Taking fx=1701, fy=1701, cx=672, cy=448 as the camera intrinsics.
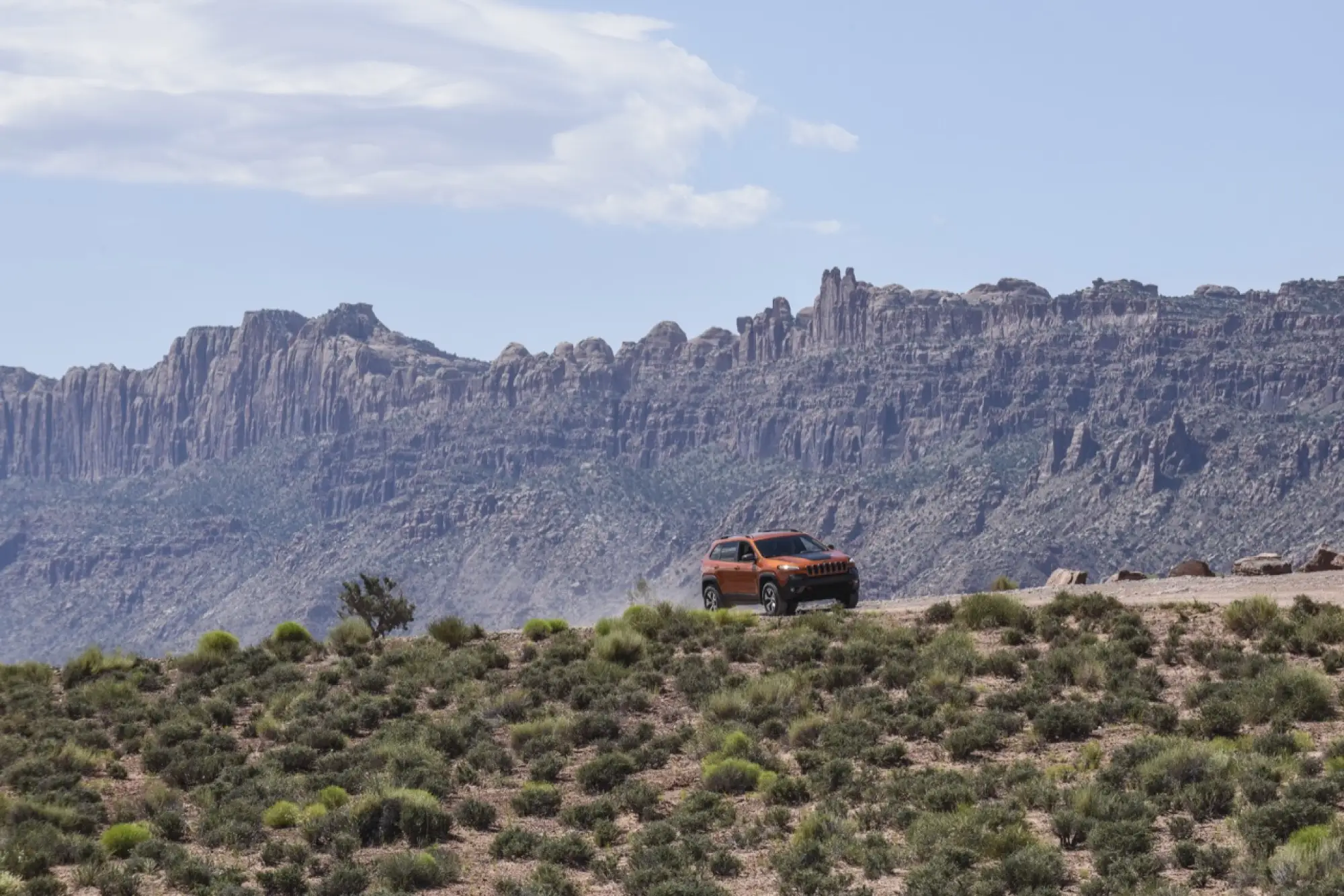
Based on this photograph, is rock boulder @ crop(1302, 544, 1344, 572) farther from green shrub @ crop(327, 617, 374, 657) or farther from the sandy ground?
green shrub @ crop(327, 617, 374, 657)

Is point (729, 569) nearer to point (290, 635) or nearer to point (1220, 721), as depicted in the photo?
point (290, 635)

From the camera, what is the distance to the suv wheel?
38.8 metres

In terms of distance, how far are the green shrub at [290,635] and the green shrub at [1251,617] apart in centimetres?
2091

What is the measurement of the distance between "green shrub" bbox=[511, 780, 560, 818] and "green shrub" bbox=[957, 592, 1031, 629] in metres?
12.1

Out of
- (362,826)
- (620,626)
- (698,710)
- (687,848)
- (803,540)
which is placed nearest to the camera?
(687,848)

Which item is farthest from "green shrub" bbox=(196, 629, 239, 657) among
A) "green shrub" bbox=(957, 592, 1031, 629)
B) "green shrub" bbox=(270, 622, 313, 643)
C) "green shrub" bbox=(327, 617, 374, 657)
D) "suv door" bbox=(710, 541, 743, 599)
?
"green shrub" bbox=(957, 592, 1031, 629)

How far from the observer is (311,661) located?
125ft

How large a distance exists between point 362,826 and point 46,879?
4.17 metres

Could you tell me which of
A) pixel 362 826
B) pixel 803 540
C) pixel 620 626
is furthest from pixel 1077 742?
pixel 803 540

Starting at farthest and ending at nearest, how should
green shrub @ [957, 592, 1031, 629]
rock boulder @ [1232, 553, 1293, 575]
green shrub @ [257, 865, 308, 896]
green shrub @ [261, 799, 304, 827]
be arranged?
rock boulder @ [1232, 553, 1293, 575] → green shrub @ [957, 592, 1031, 629] → green shrub @ [261, 799, 304, 827] → green shrub @ [257, 865, 308, 896]

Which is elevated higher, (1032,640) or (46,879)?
(1032,640)

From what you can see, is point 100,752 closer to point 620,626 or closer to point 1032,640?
point 620,626

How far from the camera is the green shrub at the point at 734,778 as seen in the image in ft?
81.0

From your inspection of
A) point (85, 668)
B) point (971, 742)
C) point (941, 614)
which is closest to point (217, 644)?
point (85, 668)
